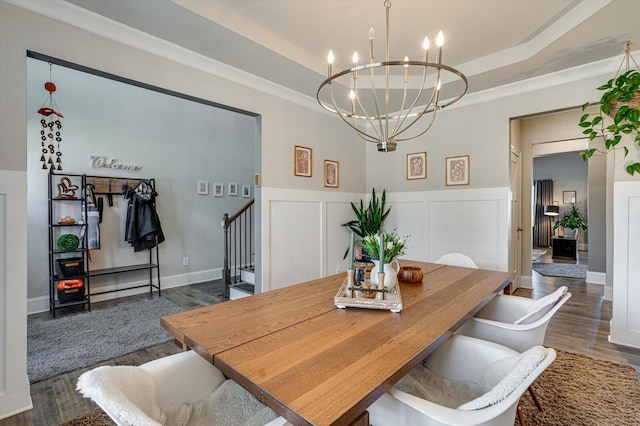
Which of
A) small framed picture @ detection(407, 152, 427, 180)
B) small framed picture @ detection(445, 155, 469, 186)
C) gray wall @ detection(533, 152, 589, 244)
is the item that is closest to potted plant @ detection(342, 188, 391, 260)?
small framed picture @ detection(407, 152, 427, 180)

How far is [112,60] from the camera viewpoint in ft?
6.95

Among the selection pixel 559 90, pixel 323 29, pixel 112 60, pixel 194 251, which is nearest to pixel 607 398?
pixel 559 90

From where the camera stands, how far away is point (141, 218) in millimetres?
4031

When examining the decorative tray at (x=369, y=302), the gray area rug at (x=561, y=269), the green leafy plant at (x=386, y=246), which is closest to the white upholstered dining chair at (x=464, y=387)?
the decorative tray at (x=369, y=302)

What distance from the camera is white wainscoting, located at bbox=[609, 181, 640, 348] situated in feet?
8.30

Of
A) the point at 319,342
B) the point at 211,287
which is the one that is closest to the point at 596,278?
the point at 319,342

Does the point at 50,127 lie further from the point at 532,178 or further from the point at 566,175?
the point at 566,175

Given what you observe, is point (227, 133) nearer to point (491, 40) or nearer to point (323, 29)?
point (323, 29)

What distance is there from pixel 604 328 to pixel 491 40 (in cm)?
291

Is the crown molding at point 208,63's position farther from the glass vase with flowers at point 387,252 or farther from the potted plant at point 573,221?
the potted plant at point 573,221

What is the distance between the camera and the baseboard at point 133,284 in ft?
11.1

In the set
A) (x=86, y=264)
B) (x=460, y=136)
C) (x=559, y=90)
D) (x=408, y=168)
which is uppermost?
(x=559, y=90)

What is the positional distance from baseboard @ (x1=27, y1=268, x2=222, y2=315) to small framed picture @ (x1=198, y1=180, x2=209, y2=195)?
4.18 feet

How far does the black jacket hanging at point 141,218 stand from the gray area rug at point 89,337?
0.90 metres
